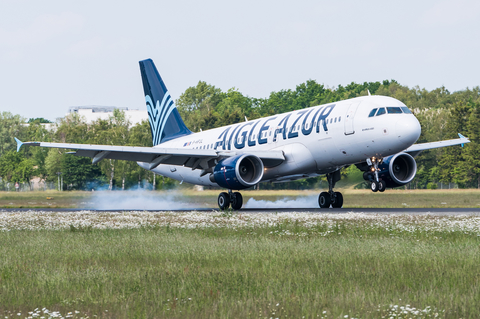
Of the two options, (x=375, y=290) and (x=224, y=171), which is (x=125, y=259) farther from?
(x=224, y=171)

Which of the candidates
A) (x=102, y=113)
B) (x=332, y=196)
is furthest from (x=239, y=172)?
(x=102, y=113)

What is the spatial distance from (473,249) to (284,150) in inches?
594

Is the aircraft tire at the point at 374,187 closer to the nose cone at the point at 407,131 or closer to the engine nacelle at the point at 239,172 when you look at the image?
the nose cone at the point at 407,131

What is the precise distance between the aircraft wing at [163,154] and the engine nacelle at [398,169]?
4265 millimetres

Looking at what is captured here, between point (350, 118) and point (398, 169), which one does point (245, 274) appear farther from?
point (398, 169)

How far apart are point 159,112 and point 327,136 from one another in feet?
46.4

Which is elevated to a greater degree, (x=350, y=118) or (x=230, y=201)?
(x=350, y=118)

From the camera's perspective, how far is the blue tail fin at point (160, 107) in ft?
109

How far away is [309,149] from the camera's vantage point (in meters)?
23.0

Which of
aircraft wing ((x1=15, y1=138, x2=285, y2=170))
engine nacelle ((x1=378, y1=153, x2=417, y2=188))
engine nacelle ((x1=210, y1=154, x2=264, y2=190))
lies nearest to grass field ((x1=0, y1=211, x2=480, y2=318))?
engine nacelle ((x1=210, y1=154, x2=264, y2=190))

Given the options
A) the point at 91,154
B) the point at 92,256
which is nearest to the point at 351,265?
the point at 92,256

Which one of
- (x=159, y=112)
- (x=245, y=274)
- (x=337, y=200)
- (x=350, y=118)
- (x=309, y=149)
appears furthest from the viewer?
(x=159, y=112)

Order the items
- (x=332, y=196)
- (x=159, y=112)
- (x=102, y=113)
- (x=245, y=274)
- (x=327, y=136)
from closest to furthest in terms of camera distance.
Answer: (x=245, y=274), (x=327, y=136), (x=332, y=196), (x=159, y=112), (x=102, y=113)

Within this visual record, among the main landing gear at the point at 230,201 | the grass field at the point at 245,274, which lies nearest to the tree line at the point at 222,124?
the main landing gear at the point at 230,201
